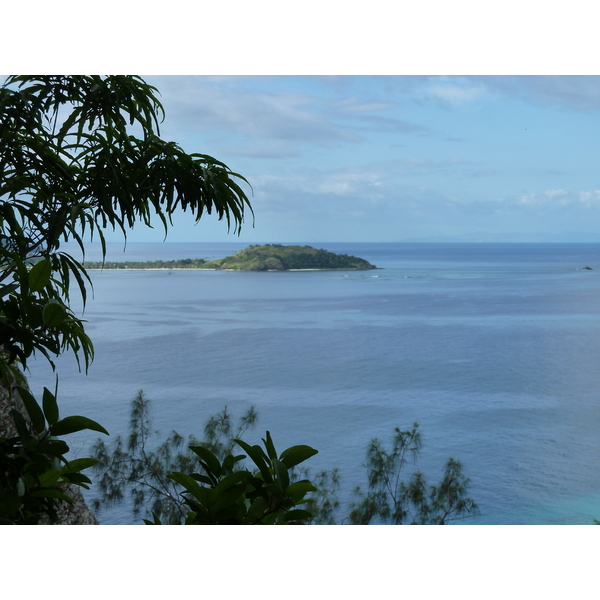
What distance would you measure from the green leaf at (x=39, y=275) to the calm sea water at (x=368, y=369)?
7.67 meters

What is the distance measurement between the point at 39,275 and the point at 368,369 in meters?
12.7

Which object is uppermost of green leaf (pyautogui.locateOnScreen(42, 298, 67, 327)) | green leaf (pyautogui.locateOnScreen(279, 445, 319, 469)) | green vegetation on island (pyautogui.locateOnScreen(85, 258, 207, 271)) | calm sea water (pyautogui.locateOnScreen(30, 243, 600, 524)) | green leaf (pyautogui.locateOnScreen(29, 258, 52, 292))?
green vegetation on island (pyautogui.locateOnScreen(85, 258, 207, 271))

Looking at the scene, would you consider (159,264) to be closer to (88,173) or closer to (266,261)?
(266,261)

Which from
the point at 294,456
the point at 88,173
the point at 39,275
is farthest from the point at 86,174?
the point at 294,456

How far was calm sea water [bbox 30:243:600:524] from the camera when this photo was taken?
10.1 m

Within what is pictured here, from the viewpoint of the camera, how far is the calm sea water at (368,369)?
399 inches

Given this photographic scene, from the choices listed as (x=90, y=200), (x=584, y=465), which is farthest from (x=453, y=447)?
(x=90, y=200)

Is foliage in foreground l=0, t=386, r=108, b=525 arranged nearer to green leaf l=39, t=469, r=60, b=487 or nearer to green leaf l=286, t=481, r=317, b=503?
green leaf l=39, t=469, r=60, b=487

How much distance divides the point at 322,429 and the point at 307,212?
6.44m

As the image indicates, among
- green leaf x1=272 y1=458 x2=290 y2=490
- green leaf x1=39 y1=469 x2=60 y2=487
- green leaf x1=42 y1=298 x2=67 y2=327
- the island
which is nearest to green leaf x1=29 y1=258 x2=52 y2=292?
green leaf x1=42 y1=298 x2=67 y2=327

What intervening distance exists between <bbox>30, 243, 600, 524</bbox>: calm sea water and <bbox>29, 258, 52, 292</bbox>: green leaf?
7.67m
